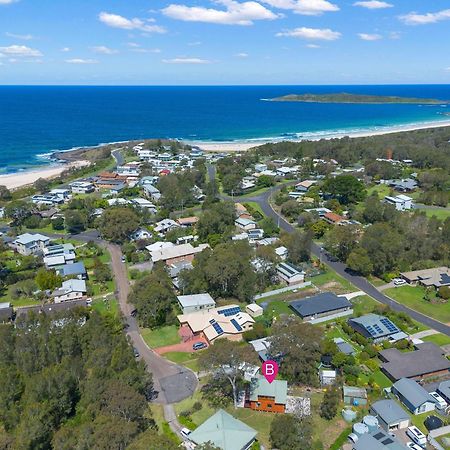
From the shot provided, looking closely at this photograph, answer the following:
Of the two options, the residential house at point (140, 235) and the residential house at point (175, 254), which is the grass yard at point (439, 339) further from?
the residential house at point (140, 235)

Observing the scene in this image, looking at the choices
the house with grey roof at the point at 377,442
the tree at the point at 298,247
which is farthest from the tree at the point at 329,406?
the tree at the point at 298,247

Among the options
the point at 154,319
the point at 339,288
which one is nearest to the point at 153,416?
the point at 154,319

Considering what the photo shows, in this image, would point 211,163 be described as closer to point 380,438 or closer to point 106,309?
point 106,309

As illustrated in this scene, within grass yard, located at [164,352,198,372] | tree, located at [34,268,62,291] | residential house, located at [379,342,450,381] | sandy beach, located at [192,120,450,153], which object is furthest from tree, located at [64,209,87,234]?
sandy beach, located at [192,120,450,153]

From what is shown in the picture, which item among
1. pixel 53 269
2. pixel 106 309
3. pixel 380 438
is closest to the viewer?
pixel 380 438

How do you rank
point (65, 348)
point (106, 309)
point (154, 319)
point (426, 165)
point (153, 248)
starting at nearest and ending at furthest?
point (65, 348) < point (154, 319) < point (106, 309) < point (153, 248) < point (426, 165)

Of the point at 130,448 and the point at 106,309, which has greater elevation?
the point at 130,448

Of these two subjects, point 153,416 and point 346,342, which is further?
point 346,342
